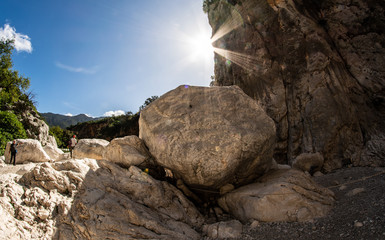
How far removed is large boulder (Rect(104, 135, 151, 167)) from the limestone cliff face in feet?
39.3

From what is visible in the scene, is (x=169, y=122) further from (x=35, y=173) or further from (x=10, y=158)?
(x=10, y=158)

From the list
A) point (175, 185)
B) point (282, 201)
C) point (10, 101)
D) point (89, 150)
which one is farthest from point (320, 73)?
point (10, 101)

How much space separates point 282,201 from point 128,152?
Answer: 508 centimetres

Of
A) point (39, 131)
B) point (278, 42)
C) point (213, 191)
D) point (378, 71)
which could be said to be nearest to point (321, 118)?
point (378, 71)

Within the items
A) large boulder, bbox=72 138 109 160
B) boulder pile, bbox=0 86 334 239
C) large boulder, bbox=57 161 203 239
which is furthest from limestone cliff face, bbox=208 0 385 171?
large boulder, bbox=72 138 109 160

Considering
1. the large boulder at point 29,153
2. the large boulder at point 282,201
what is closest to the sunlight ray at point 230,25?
the large boulder at point 282,201

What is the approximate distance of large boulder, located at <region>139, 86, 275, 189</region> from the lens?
613cm

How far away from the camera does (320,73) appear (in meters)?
14.1

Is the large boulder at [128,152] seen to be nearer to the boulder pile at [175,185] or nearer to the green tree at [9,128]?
the boulder pile at [175,185]

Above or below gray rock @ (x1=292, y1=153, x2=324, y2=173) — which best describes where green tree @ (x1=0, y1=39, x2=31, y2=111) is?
above

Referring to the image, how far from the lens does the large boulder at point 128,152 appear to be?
22.7 feet

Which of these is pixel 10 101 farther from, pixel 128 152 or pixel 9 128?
pixel 128 152

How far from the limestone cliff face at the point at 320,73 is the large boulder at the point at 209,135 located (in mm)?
8566

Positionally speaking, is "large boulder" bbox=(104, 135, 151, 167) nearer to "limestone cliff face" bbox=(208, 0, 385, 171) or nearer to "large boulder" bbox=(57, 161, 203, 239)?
"large boulder" bbox=(57, 161, 203, 239)
